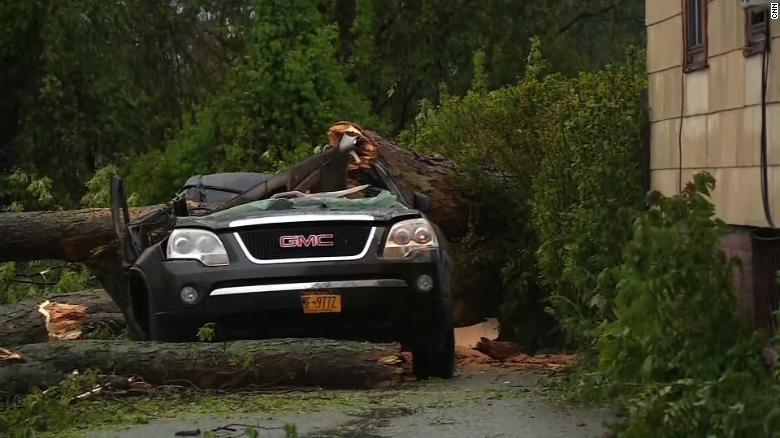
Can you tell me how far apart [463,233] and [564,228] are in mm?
3512

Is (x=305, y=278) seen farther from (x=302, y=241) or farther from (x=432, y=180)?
(x=432, y=180)

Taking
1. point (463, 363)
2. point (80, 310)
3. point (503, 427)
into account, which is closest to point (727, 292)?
point (503, 427)

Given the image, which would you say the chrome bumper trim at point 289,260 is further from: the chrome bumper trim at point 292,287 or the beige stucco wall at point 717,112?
the beige stucco wall at point 717,112

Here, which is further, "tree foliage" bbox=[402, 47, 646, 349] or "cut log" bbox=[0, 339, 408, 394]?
"tree foliage" bbox=[402, 47, 646, 349]

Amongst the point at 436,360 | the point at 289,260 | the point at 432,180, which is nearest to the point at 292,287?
the point at 289,260

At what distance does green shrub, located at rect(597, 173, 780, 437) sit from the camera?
7.47m

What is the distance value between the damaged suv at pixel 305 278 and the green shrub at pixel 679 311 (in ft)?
8.28

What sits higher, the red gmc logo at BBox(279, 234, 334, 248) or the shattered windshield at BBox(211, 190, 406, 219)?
the shattered windshield at BBox(211, 190, 406, 219)

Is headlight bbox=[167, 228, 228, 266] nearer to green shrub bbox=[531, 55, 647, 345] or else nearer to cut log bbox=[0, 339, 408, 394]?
cut log bbox=[0, 339, 408, 394]

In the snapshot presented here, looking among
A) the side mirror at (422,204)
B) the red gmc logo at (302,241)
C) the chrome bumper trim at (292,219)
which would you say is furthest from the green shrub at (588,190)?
the red gmc logo at (302,241)

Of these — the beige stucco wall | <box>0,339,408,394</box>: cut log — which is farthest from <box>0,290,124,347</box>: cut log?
the beige stucco wall

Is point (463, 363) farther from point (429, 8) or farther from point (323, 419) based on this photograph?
point (429, 8)

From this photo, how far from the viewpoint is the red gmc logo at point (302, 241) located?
33.2ft

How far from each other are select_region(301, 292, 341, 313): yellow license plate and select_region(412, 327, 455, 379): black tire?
0.80 metres
